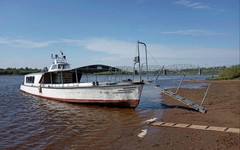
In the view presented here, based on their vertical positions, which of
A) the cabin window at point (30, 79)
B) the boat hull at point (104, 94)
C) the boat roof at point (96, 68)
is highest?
the boat roof at point (96, 68)

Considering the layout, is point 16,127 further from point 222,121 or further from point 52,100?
point 222,121

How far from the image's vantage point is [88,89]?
1577 centimetres

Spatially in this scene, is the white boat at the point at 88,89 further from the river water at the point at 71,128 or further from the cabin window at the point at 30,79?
the cabin window at the point at 30,79


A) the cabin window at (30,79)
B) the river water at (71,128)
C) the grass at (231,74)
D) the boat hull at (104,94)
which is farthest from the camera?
the grass at (231,74)

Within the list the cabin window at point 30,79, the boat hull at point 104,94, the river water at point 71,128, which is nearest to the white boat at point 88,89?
the boat hull at point 104,94

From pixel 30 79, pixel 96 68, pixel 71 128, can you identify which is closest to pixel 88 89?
pixel 96 68

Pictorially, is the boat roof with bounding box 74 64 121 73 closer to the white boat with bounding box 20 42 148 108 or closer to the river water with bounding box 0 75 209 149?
the white boat with bounding box 20 42 148 108

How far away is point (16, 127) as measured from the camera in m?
10.5

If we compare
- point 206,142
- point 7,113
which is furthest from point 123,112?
point 7,113

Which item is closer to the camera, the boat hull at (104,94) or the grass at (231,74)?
the boat hull at (104,94)

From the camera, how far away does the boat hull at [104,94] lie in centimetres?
1409

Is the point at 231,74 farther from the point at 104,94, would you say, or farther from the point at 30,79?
the point at 30,79

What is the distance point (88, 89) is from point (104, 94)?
4.80ft

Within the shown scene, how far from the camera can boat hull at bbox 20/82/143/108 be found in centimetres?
1409
